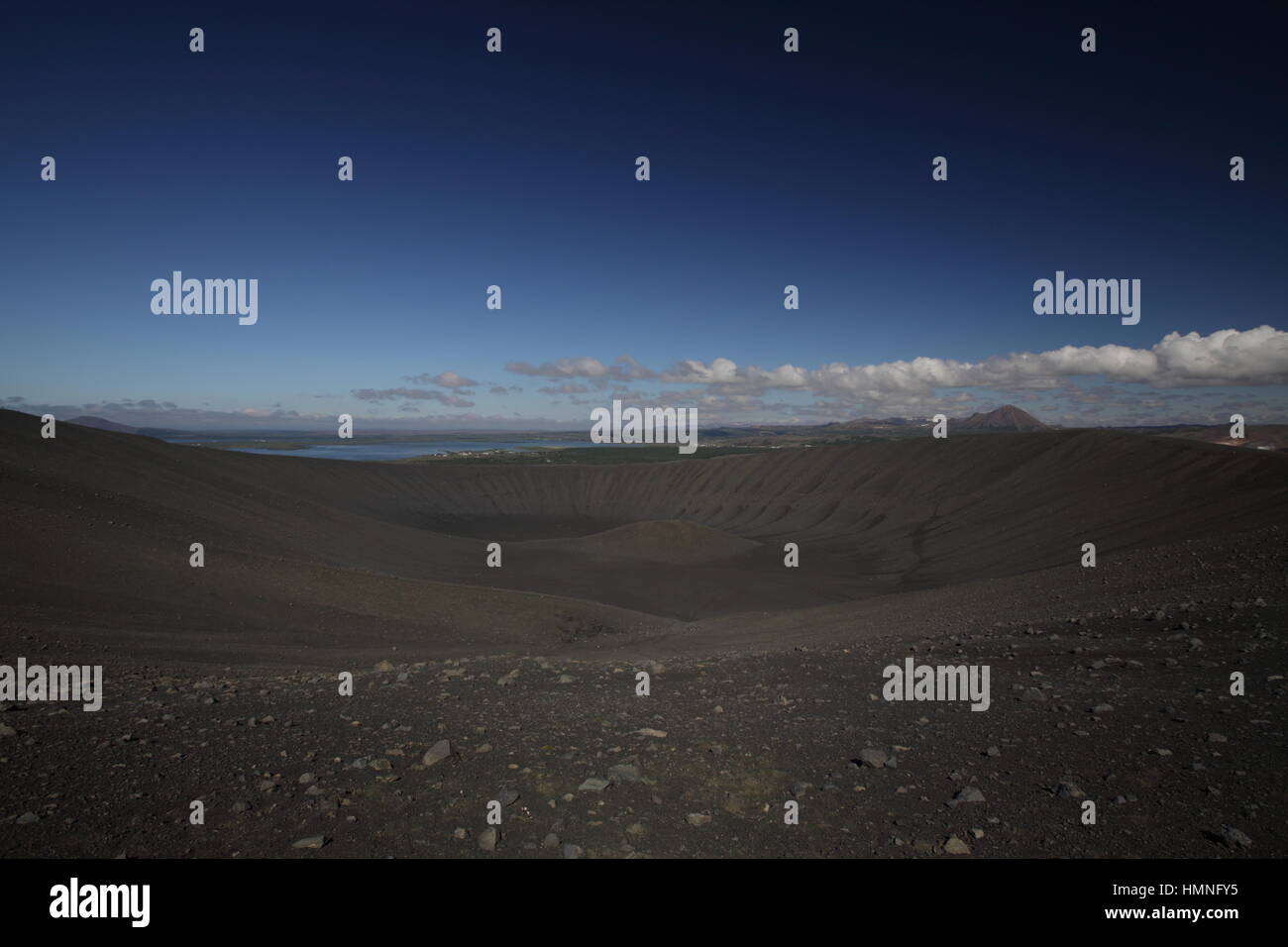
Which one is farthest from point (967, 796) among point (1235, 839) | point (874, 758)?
point (1235, 839)

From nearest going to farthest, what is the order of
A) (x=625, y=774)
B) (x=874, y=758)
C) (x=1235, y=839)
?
(x=1235, y=839) → (x=625, y=774) → (x=874, y=758)

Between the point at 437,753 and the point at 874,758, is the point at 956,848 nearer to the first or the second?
the point at 874,758

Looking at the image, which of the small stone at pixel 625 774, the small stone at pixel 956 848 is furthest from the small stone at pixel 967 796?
the small stone at pixel 625 774

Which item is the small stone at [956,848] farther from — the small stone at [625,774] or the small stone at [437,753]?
the small stone at [437,753]

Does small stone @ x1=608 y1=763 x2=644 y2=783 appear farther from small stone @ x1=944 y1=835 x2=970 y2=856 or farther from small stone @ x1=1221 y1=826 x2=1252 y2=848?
small stone @ x1=1221 y1=826 x2=1252 y2=848

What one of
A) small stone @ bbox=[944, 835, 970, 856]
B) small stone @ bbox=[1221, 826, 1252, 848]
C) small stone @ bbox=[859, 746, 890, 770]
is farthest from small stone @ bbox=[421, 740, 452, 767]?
small stone @ bbox=[1221, 826, 1252, 848]

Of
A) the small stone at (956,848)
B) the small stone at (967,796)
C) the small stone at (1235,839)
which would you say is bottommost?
the small stone at (956,848)

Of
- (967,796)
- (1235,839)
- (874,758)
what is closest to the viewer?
(1235,839)

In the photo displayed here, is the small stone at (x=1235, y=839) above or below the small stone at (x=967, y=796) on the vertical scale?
above

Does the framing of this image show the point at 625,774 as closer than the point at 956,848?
No

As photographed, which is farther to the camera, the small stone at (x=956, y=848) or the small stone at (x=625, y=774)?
the small stone at (x=625, y=774)

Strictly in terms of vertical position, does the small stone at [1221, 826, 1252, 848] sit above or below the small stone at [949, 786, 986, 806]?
above

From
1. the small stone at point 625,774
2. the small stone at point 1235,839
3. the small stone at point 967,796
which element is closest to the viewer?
the small stone at point 1235,839
